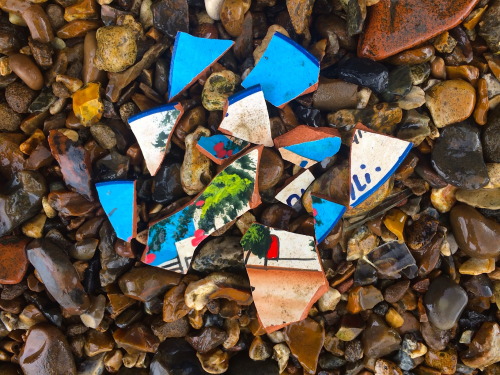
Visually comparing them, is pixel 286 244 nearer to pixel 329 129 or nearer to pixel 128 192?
pixel 329 129

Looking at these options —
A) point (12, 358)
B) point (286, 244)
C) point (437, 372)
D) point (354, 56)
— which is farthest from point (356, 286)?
point (12, 358)

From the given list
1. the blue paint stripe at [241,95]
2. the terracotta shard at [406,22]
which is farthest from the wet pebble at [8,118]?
the terracotta shard at [406,22]

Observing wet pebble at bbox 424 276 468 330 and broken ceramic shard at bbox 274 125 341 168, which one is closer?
broken ceramic shard at bbox 274 125 341 168

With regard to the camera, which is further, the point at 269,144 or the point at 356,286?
the point at 356,286

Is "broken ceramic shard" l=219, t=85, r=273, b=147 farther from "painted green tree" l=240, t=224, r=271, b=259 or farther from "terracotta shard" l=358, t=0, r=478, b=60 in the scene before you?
"terracotta shard" l=358, t=0, r=478, b=60

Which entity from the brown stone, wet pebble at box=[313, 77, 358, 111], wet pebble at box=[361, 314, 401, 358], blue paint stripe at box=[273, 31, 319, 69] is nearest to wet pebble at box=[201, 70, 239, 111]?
blue paint stripe at box=[273, 31, 319, 69]

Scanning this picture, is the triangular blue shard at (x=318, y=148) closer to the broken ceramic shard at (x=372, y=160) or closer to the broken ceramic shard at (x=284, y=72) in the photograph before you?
the broken ceramic shard at (x=372, y=160)

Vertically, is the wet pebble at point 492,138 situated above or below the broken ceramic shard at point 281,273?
above
